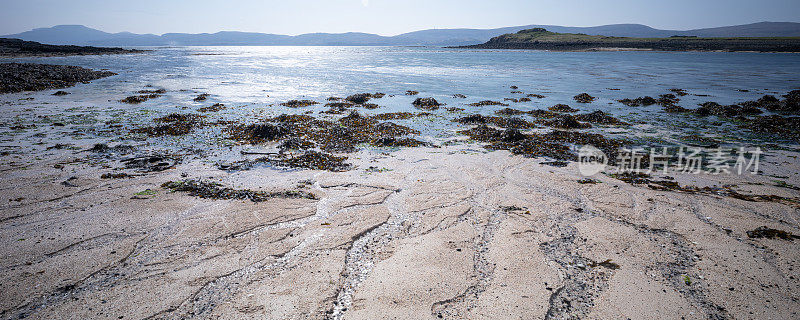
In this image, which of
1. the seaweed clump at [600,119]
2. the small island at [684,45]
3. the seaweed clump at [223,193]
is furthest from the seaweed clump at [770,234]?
the small island at [684,45]

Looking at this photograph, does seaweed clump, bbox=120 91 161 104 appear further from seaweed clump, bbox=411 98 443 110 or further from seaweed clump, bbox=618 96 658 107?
seaweed clump, bbox=618 96 658 107

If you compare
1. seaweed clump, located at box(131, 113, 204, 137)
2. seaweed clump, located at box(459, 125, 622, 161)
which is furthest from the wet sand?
seaweed clump, located at box(131, 113, 204, 137)

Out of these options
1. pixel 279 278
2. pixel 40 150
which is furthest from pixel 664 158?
pixel 40 150

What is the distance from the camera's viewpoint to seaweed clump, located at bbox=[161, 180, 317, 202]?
6989mm

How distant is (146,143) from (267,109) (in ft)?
25.2

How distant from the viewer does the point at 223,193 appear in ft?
23.5

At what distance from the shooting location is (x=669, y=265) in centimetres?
489

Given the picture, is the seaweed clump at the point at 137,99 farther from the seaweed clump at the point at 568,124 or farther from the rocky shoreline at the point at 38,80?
the seaweed clump at the point at 568,124

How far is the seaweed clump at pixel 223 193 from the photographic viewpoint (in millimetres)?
6989

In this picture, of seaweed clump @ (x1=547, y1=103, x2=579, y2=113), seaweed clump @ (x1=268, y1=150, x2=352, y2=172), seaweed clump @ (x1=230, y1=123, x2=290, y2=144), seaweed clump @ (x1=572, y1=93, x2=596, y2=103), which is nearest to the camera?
seaweed clump @ (x1=268, y1=150, x2=352, y2=172)

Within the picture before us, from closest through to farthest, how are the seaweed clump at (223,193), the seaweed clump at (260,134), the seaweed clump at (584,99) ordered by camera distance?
the seaweed clump at (223,193) → the seaweed clump at (260,134) → the seaweed clump at (584,99)

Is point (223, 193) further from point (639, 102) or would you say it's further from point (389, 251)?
point (639, 102)

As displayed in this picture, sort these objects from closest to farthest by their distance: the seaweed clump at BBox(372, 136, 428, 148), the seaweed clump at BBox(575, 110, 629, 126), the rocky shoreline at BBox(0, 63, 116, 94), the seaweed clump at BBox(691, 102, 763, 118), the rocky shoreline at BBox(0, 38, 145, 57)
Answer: the seaweed clump at BBox(372, 136, 428, 148) < the seaweed clump at BBox(575, 110, 629, 126) < the seaweed clump at BBox(691, 102, 763, 118) < the rocky shoreline at BBox(0, 63, 116, 94) < the rocky shoreline at BBox(0, 38, 145, 57)

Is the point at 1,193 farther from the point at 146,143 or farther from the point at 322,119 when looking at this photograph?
the point at 322,119
